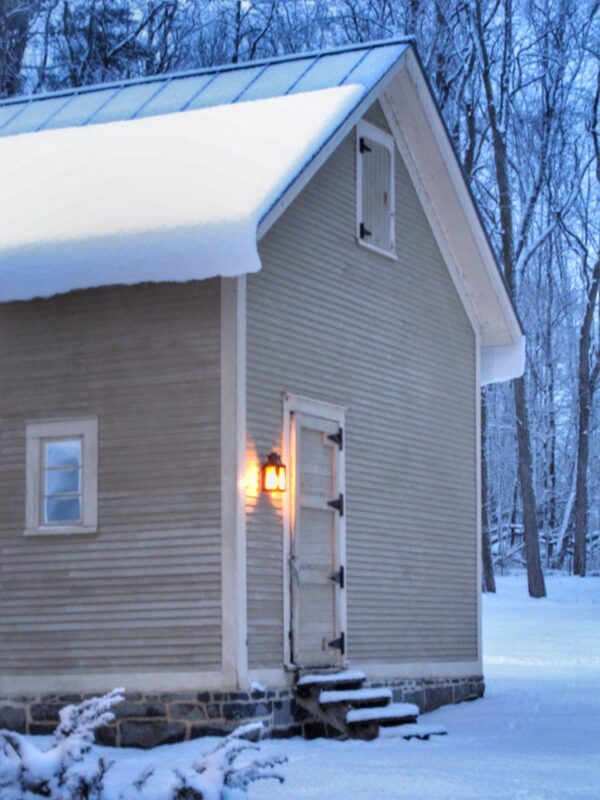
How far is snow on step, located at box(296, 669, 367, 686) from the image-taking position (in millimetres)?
12766

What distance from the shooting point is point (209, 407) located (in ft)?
40.6

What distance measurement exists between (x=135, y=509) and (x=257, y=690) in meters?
1.73

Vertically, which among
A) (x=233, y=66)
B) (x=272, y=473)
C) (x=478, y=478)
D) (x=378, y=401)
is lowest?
(x=272, y=473)

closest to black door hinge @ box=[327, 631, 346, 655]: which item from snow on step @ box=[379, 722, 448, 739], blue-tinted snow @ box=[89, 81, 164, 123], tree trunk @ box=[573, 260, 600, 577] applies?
snow on step @ box=[379, 722, 448, 739]

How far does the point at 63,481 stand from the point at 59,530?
16.5 inches

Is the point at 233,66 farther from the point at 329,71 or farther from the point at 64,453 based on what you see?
the point at 64,453

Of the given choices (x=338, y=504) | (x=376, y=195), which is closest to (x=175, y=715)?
(x=338, y=504)

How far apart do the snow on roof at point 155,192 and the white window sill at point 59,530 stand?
1909mm

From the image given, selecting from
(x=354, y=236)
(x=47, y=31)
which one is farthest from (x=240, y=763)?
(x=47, y=31)

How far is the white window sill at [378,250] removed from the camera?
577 inches

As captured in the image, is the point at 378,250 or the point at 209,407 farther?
the point at 378,250

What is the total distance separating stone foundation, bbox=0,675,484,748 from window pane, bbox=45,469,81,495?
166cm

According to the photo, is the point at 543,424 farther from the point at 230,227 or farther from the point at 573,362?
the point at 230,227

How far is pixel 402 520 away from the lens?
1520 cm
